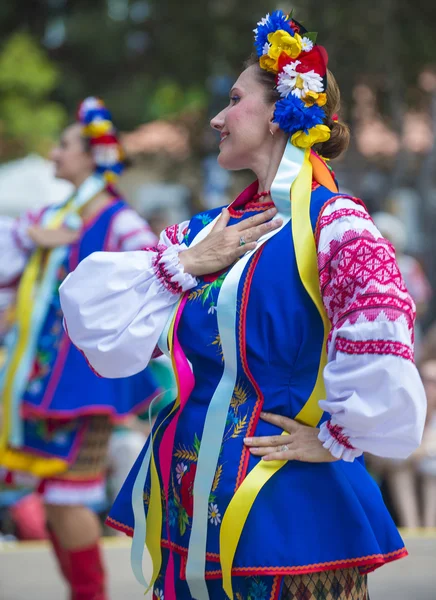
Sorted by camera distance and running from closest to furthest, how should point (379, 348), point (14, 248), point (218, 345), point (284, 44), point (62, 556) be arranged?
1. point (379, 348)
2. point (218, 345)
3. point (284, 44)
4. point (62, 556)
5. point (14, 248)

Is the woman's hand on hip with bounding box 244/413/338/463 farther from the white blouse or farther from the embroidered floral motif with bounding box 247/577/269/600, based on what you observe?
the embroidered floral motif with bounding box 247/577/269/600

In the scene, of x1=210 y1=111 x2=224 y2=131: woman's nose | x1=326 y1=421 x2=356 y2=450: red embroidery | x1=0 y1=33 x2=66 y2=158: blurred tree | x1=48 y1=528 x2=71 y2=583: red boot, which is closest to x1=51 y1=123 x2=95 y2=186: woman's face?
x1=48 y1=528 x2=71 y2=583: red boot

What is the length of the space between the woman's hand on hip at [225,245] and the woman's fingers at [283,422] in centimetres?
36

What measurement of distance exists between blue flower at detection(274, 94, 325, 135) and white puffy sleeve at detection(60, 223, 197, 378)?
1.28 feet

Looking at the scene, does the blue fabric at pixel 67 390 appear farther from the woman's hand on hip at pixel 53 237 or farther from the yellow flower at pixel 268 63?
the yellow flower at pixel 268 63

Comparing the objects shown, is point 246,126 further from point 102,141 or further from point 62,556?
point 62,556

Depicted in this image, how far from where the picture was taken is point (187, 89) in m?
16.1

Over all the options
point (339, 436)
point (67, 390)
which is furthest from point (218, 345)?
point (67, 390)

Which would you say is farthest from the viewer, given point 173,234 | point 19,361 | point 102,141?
point 102,141

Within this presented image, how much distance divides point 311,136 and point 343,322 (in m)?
0.49

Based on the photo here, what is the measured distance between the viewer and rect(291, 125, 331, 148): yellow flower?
218 cm

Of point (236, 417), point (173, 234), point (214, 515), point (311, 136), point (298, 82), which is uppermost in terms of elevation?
point (298, 82)

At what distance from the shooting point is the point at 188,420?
2.14 meters

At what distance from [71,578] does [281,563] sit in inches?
70.0
